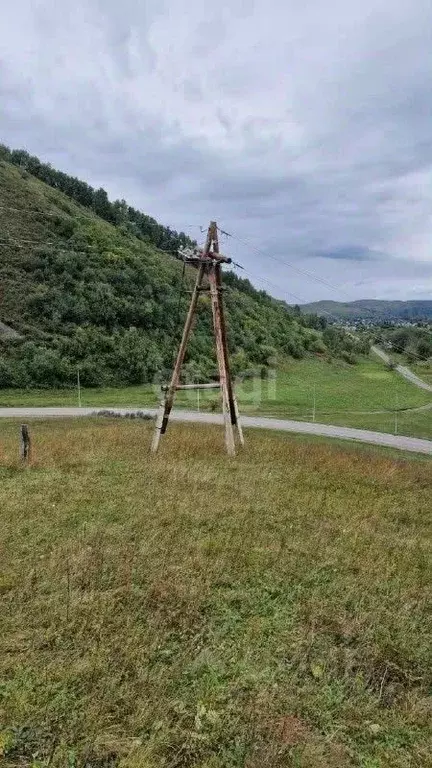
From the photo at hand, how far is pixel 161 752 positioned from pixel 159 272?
6568 centimetres

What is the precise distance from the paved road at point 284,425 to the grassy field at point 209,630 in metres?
21.6

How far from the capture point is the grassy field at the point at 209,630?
383 cm

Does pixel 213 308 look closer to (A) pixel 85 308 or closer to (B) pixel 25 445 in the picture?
(B) pixel 25 445

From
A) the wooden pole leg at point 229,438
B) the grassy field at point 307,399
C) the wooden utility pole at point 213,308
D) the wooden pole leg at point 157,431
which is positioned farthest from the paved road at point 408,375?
the wooden pole leg at point 157,431

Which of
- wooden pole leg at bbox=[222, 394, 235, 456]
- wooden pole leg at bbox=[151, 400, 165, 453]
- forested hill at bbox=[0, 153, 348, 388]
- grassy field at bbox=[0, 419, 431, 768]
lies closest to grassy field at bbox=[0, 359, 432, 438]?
forested hill at bbox=[0, 153, 348, 388]

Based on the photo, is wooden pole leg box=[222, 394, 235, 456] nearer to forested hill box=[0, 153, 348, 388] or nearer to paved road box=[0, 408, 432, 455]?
paved road box=[0, 408, 432, 455]

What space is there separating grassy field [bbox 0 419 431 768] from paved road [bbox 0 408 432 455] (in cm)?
2156

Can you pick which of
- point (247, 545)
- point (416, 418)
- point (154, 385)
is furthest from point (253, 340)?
point (247, 545)

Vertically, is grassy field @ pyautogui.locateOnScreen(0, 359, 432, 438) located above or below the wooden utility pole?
below

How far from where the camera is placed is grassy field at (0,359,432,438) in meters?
38.7

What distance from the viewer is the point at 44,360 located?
43.0m

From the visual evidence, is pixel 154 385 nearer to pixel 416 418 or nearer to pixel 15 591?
pixel 416 418

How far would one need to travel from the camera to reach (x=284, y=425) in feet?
111

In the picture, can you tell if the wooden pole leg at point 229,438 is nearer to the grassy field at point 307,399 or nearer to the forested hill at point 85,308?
the grassy field at point 307,399
